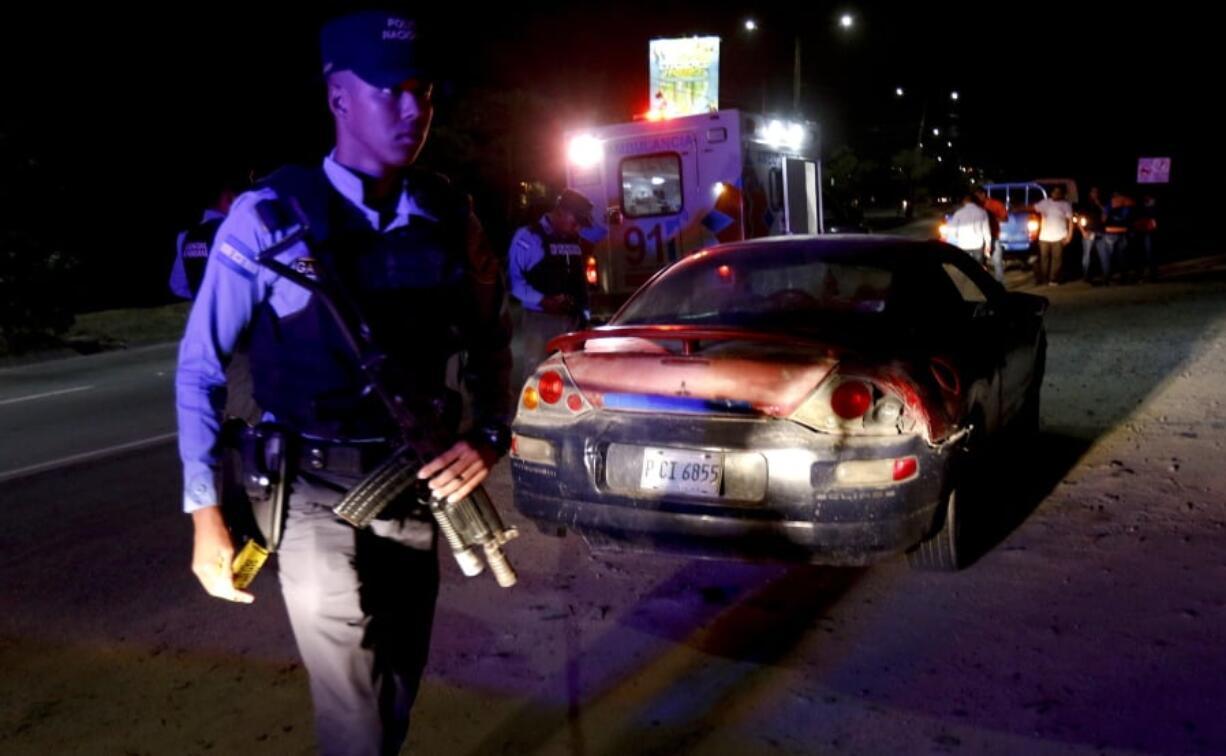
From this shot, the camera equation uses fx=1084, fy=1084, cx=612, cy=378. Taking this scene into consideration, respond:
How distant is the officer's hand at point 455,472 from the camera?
7.29 ft

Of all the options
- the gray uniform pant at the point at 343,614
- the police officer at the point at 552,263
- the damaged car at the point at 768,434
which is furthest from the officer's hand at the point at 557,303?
the gray uniform pant at the point at 343,614

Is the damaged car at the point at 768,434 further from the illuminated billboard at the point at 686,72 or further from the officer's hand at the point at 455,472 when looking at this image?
the illuminated billboard at the point at 686,72

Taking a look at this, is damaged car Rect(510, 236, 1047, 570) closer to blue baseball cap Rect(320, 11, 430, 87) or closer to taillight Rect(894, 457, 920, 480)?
taillight Rect(894, 457, 920, 480)

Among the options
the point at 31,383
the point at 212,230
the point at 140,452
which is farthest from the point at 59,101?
the point at 212,230

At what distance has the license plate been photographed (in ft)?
13.7

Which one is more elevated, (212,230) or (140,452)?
(212,230)

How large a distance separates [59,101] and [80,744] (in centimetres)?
2770

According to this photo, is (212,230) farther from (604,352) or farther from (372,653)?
(372,653)

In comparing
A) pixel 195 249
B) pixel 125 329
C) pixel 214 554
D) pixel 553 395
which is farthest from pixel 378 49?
pixel 125 329

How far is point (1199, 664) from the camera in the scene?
3.74m

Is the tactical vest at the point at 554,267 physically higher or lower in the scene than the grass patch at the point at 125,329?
higher

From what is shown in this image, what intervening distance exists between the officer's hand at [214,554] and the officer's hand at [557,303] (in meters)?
4.65

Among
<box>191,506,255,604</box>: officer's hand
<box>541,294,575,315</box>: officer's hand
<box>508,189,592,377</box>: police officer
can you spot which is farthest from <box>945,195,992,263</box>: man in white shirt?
<box>191,506,255,604</box>: officer's hand

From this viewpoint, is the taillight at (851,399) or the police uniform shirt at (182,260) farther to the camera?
the police uniform shirt at (182,260)
